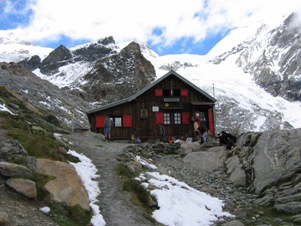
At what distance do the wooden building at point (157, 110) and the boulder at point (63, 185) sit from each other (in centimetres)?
2360

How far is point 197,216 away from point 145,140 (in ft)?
77.5

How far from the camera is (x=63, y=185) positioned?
1121cm

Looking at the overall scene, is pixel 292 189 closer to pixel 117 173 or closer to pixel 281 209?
pixel 281 209

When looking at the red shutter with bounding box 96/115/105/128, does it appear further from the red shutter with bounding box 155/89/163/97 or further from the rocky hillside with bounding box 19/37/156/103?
the rocky hillside with bounding box 19/37/156/103

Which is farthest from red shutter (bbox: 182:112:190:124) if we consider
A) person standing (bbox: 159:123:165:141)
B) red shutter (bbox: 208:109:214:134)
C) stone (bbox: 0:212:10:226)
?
stone (bbox: 0:212:10:226)

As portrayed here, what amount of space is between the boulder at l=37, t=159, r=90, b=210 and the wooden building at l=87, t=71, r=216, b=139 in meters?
23.6

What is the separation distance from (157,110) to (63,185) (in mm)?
26398

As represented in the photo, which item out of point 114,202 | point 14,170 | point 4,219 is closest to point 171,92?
point 114,202

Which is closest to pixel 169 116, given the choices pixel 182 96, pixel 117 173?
pixel 182 96

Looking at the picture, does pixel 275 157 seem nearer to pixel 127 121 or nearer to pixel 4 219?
pixel 4 219

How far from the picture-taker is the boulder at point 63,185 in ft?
34.7

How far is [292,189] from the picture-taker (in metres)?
15.3

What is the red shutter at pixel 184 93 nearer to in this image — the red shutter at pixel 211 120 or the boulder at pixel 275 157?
the red shutter at pixel 211 120

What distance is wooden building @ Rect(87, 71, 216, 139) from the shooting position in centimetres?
3656
